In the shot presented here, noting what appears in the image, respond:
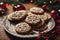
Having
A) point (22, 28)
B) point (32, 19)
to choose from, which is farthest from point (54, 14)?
point (22, 28)

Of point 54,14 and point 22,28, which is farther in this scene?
point 54,14

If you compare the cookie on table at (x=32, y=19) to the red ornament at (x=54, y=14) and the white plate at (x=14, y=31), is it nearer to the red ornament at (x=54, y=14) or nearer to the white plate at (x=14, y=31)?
the white plate at (x=14, y=31)

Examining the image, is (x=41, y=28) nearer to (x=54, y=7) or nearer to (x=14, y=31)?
(x=14, y=31)

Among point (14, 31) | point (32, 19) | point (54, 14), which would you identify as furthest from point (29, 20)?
point (54, 14)

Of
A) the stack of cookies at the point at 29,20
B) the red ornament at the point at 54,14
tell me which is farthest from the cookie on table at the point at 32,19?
the red ornament at the point at 54,14

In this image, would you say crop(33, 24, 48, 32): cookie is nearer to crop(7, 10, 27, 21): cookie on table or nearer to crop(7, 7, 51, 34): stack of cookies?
crop(7, 7, 51, 34): stack of cookies

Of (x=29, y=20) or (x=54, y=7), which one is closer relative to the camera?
(x=29, y=20)

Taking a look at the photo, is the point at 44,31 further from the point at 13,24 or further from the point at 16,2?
the point at 16,2
